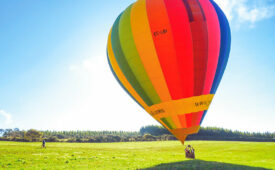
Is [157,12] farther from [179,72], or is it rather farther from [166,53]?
[179,72]

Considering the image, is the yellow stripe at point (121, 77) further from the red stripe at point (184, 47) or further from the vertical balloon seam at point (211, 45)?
the vertical balloon seam at point (211, 45)

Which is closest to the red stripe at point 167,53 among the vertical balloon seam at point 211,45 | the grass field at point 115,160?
the vertical balloon seam at point 211,45

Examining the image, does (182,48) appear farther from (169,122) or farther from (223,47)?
(169,122)

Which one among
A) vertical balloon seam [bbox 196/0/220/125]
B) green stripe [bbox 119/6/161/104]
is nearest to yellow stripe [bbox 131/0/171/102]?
green stripe [bbox 119/6/161/104]

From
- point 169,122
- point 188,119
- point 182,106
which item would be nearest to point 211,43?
point 182,106

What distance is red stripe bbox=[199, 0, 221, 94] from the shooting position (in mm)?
14641

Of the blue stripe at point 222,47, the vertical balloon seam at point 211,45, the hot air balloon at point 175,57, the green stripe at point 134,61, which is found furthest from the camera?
the blue stripe at point 222,47

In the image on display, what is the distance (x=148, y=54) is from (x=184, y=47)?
8.74 feet

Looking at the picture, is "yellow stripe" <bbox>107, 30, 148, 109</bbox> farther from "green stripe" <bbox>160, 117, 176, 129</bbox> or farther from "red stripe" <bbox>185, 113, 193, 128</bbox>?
"red stripe" <bbox>185, 113, 193, 128</bbox>

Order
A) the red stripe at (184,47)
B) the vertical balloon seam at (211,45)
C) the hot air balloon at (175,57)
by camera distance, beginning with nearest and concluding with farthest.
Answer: the red stripe at (184,47) < the hot air balloon at (175,57) < the vertical balloon seam at (211,45)

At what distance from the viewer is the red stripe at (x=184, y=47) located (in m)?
13.9

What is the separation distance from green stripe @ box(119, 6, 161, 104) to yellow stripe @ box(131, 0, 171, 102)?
0.89 feet

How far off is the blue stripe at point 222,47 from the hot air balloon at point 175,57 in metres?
0.08

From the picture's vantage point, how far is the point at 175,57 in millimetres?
13961
